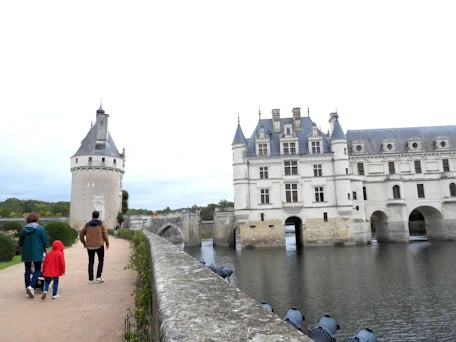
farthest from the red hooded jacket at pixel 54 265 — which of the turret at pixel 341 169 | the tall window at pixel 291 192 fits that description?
the turret at pixel 341 169

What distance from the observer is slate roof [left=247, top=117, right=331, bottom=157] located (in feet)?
115

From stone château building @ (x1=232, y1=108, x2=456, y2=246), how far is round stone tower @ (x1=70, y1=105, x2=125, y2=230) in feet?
49.4

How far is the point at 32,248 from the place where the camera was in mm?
6855

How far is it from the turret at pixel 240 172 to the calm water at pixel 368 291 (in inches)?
438

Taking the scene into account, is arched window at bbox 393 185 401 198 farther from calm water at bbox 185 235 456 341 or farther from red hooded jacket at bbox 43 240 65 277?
red hooded jacket at bbox 43 240 65 277

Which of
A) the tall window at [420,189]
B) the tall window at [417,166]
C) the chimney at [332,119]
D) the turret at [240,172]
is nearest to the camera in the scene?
the turret at [240,172]

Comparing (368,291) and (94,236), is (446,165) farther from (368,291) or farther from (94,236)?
(94,236)

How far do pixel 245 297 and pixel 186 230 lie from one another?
36.1 metres

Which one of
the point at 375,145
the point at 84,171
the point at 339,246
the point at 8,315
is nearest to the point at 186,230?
the point at 84,171

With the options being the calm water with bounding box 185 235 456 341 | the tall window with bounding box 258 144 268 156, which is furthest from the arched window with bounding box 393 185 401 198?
the tall window with bounding box 258 144 268 156

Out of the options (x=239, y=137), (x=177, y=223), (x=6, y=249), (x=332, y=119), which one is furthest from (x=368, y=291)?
(x=177, y=223)

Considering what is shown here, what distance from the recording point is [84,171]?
3738 cm

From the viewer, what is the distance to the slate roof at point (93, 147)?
125 feet

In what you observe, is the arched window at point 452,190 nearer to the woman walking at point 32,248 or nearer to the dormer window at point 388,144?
the dormer window at point 388,144
